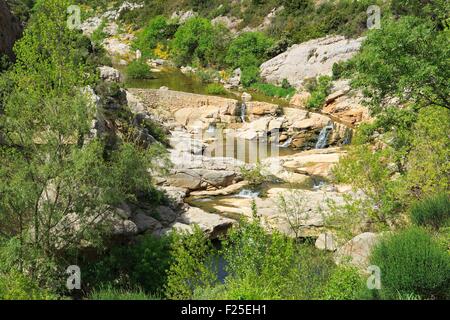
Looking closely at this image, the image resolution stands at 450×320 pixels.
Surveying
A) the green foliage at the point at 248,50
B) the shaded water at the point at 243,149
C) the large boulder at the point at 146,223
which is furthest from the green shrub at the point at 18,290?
the green foliage at the point at 248,50

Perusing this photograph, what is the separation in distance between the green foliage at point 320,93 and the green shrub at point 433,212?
28.6 metres

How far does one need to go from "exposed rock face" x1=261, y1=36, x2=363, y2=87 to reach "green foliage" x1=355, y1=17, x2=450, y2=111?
3487 centimetres

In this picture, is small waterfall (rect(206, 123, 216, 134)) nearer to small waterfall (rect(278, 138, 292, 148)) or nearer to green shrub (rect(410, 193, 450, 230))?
small waterfall (rect(278, 138, 292, 148))

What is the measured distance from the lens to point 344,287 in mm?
10578

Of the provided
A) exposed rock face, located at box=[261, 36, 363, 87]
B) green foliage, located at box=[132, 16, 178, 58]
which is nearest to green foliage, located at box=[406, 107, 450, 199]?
exposed rock face, located at box=[261, 36, 363, 87]

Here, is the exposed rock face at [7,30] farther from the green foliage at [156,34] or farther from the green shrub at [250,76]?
the green foliage at [156,34]

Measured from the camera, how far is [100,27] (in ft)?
293

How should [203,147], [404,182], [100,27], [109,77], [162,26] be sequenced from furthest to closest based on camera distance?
[100,27]
[162,26]
[203,147]
[109,77]
[404,182]

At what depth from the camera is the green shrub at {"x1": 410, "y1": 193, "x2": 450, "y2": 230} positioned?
49.1 ft

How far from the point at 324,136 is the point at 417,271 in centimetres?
2697

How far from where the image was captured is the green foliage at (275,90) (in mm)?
48938

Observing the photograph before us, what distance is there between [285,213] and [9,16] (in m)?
20.6
